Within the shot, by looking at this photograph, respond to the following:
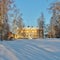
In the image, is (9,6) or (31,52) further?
(9,6)

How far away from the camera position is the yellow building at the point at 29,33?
5054 cm

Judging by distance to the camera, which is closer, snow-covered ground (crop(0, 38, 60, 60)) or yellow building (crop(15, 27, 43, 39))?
snow-covered ground (crop(0, 38, 60, 60))

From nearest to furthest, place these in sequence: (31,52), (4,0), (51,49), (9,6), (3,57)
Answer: (3,57) < (31,52) < (51,49) < (4,0) < (9,6)

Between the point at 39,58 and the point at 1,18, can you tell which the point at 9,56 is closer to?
the point at 39,58

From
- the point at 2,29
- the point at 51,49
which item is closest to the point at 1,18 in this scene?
the point at 2,29

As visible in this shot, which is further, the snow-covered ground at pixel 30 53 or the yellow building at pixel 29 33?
the yellow building at pixel 29 33

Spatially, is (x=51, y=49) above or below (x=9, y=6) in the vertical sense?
below

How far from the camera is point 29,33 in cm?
5938

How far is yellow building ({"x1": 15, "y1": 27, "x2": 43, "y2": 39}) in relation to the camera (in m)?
50.5

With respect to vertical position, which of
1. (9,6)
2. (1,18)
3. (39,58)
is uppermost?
(9,6)

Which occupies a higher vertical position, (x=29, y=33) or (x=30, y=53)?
(x=30, y=53)

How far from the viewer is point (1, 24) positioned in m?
26.2

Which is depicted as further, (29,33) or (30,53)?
(29,33)

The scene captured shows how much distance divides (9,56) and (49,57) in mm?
1422
